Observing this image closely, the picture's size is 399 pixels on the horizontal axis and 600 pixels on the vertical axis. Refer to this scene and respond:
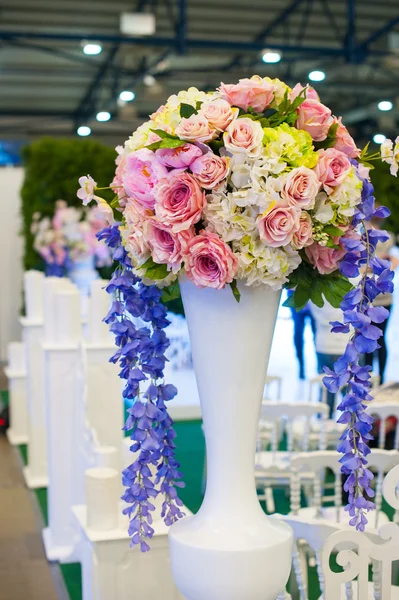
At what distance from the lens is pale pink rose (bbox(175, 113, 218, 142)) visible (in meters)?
1.32

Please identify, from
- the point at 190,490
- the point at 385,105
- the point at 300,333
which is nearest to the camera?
the point at 190,490

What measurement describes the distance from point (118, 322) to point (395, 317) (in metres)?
9.23

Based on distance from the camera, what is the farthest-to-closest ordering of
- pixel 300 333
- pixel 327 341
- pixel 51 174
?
pixel 51 174 < pixel 300 333 < pixel 327 341

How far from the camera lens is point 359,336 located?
135cm

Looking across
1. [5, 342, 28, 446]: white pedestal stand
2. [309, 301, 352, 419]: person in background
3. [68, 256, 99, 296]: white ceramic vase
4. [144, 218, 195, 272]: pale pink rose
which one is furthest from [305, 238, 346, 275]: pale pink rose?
[68, 256, 99, 296]: white ceramic vase

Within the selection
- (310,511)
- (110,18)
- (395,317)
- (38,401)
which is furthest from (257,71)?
(310,511)

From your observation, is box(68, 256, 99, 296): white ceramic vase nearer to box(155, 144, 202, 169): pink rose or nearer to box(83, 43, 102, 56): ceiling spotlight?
box(83, 43, 102, 56): ceiling spotlight

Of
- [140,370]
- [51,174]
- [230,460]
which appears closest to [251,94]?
[140,370]

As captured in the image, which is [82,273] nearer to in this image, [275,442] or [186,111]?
[275,442]

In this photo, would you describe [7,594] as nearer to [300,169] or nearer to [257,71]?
[300,169]

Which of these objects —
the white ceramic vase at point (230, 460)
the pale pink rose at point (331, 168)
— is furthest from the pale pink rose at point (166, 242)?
the pale pink rose at point (331, 168)

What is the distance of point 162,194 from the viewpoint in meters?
1.33

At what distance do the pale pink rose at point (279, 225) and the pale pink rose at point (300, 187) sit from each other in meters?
0.01

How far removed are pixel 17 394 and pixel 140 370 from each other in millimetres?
4644
